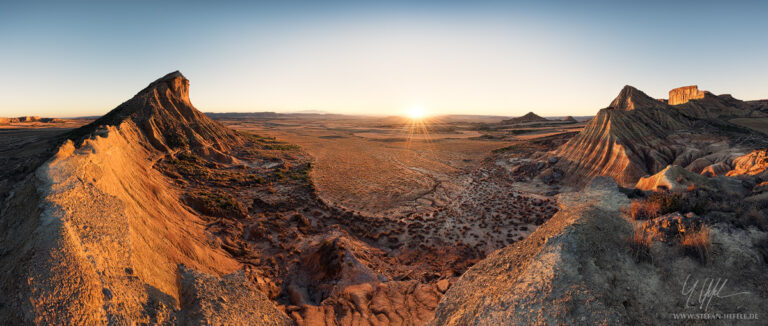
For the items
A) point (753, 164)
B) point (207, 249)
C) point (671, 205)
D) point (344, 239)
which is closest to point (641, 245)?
point (671, 205)

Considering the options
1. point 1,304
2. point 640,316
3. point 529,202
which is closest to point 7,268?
point 1,304

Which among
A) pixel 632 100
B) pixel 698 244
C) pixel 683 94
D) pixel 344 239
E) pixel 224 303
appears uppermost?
pixel 683 94

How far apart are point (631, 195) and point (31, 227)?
14771mm

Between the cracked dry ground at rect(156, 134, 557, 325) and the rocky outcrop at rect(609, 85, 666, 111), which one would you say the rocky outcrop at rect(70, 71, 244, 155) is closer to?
the cracked dry ground at rect(156, 134, 557, 325)

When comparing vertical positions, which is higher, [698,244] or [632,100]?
[632,100]

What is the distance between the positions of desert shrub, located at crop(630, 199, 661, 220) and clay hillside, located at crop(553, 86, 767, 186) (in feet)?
44.3

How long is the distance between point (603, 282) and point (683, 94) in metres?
76.7

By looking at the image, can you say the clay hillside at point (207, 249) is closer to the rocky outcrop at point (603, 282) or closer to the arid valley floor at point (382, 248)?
the arid valley floor at point (382, 248)

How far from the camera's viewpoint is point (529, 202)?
1670cm

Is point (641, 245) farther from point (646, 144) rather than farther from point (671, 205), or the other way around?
point (646, 144)

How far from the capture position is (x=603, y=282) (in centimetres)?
434

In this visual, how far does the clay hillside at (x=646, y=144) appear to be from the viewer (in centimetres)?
1592

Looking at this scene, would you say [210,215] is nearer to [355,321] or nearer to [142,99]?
[355,321]

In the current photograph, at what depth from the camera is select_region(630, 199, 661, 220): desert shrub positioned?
5.92 meters
